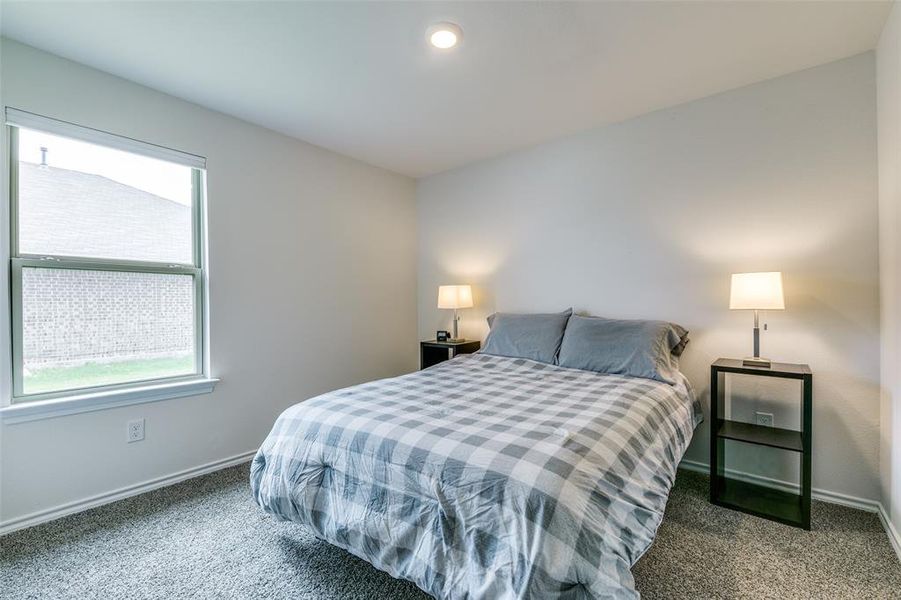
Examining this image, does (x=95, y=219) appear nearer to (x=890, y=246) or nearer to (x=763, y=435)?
(x=763, y=435)

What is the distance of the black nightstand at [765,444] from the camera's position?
1.93 m

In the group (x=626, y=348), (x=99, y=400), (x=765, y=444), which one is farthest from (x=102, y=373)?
(x=765, y=444)

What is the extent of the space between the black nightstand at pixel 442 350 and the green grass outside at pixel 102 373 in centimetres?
183

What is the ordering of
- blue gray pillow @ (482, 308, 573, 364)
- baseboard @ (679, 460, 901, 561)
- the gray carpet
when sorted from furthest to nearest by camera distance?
1. blue gray pillow @ (482, 308, 573, 364)
2. baseboard @ (679, 460, 901, 561)
3. the gray carpet

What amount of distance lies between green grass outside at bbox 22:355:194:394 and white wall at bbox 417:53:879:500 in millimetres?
2548

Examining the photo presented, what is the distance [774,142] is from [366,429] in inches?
111

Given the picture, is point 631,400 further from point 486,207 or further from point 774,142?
point 486,207

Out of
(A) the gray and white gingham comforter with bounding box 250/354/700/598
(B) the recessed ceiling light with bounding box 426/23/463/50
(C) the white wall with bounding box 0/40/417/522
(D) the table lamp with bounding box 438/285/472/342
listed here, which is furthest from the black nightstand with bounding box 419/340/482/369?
(B) the recessed ceiling light with bounding box 426/23/463/50

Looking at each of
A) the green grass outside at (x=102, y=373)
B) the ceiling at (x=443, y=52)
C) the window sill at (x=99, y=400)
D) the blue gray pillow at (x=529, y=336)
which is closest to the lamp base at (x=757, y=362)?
the blue gray pillow at (x=529, y=336)

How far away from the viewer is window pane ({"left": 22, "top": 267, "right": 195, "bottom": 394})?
207 cm

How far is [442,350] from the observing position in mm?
3664

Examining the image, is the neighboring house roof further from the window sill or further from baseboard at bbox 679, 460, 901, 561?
baseboard at bbox 679, 460, 901, 561

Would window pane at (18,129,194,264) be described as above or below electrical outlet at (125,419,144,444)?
above

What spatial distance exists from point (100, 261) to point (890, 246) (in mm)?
4139
